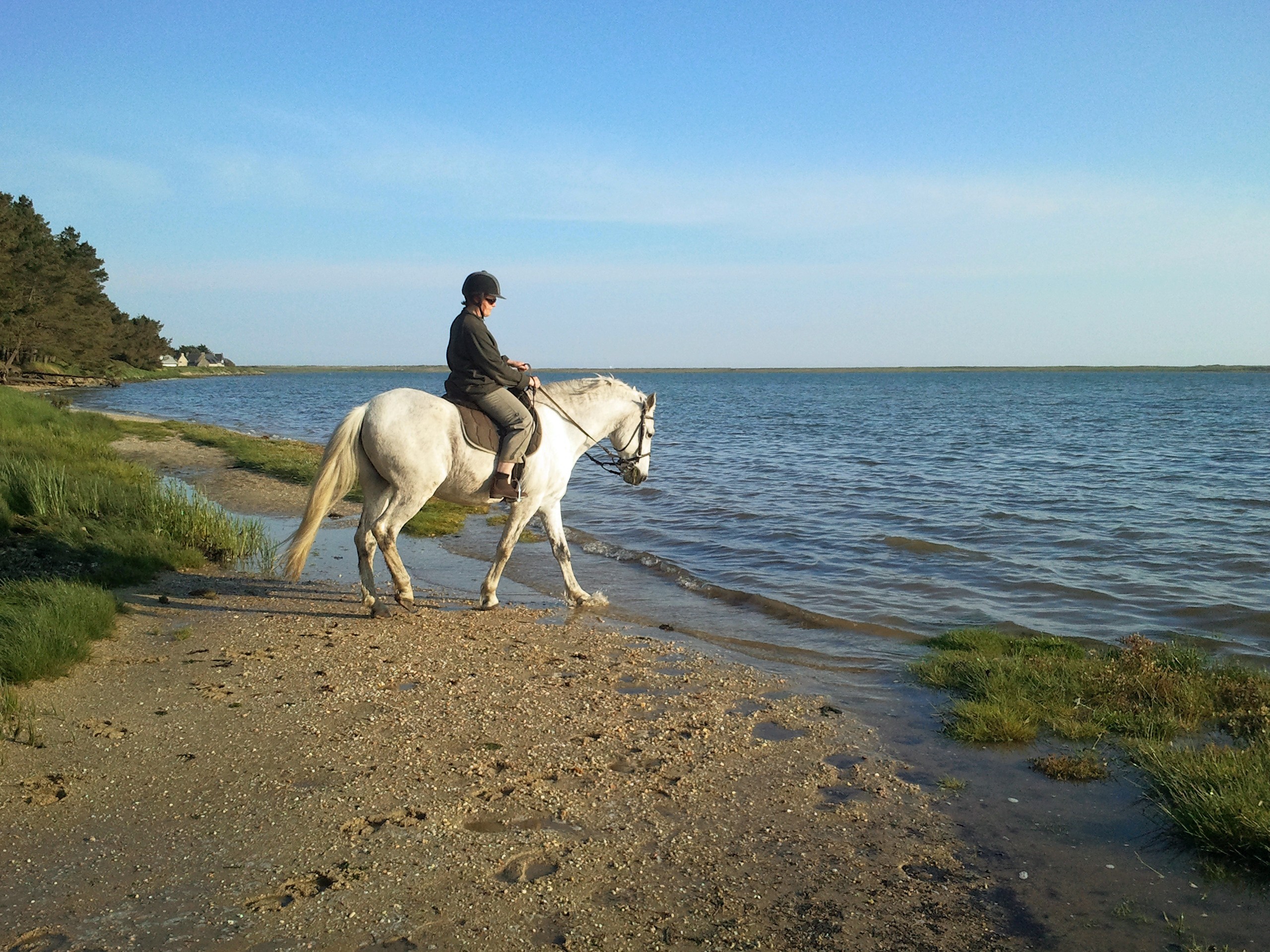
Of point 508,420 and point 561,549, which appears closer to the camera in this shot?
point 508,420

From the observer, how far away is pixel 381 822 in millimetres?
4480

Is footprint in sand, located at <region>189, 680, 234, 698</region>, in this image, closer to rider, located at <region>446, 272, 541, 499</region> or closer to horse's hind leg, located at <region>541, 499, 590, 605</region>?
rider, located at <region>446, 272, 541, 499</region>

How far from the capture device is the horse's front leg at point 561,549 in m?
9.80

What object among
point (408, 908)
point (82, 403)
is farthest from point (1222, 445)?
point (82, 403)

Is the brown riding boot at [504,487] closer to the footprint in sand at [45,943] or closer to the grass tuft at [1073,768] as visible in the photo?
the grass tuft at [1073,768]

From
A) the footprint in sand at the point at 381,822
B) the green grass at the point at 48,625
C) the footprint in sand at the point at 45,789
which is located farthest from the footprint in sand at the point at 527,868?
the green grass at the point at 48,625

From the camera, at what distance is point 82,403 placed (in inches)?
1770

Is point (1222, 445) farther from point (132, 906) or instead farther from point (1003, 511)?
point (132, 906)

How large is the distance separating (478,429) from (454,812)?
16.0ft

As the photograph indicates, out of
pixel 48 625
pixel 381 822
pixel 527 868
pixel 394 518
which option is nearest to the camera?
pixel 527 868

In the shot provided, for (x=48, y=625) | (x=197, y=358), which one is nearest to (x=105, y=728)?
(x=48, y=625)

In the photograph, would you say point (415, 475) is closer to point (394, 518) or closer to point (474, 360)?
point (394, 518)

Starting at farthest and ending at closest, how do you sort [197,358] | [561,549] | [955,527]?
[197,358]
[955,527]
[561,549]

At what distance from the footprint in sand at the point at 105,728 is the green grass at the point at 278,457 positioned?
5.62m
